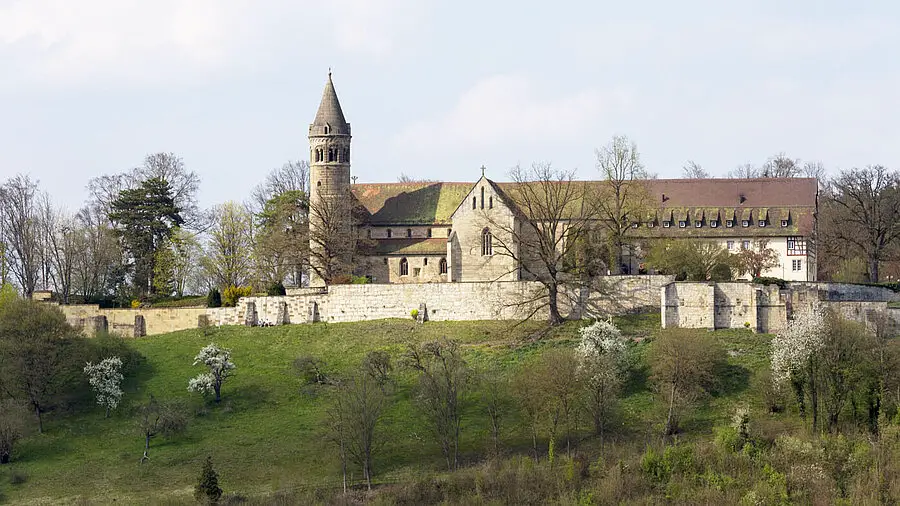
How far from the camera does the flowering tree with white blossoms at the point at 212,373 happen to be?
5988 centimetres

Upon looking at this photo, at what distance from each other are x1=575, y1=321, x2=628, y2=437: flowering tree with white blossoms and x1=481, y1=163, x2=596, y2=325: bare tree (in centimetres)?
554

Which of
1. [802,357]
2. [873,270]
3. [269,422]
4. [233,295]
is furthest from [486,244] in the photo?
[802,357]

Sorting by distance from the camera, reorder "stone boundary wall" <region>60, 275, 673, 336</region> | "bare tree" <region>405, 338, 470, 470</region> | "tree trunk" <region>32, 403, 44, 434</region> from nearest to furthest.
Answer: "bare tree" <region>405, 338, 470, 470</region> < "tree trunk" <region>32, 403, 44, 434</region> < "stone boundary wall" <region>60, 275, 673, 336</region>

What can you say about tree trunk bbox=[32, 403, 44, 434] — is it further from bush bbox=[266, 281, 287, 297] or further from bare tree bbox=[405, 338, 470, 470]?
bush bbox=[266, 281, 287, 297]

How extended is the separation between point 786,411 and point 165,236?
40.9 metres

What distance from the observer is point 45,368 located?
2335 inches

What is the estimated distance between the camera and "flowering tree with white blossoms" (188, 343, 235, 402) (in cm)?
5988

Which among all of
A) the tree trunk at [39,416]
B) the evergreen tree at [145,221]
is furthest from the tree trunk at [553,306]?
the evergreen tree at [145,221]

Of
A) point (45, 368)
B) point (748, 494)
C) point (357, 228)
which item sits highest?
point (357, 228)

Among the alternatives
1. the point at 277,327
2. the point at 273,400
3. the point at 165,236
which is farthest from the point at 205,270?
the point at 273,400

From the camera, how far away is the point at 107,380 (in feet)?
197

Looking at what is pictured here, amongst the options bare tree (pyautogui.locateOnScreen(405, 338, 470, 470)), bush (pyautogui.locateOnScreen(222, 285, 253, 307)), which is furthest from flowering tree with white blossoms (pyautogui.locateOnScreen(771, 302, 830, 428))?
bush (pyautogui.locateOnScreen(222, 285, 253, 307))

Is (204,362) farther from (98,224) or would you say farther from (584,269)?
(98,224)

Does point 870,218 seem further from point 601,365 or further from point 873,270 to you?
point 601,365
